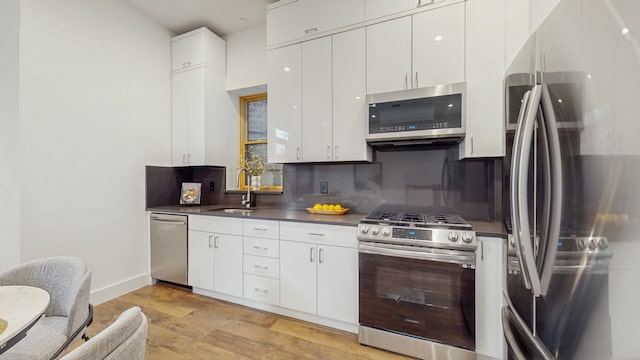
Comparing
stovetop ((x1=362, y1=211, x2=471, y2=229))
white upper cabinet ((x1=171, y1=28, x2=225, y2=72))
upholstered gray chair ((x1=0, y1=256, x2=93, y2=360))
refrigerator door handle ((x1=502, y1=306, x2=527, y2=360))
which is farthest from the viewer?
white upper cabinet ((x1=171, y1=28, x2=225, y2=72))

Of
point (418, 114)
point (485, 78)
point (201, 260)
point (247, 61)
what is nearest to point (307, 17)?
point (247, 61)

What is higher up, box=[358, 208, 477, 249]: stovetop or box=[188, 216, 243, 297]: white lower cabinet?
box=[358, 208, 477, 249]: stovetop

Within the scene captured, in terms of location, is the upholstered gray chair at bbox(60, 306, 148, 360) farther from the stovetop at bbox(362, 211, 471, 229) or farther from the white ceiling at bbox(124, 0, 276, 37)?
the white ceiling at bbox(124, 0, 276, 37)

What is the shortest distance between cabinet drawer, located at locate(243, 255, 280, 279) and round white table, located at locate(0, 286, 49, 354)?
1469 mm

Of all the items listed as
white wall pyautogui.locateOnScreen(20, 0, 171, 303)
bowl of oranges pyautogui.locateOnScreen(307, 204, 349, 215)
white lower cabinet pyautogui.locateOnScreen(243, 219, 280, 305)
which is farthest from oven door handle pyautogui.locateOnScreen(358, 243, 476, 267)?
white wall pyautogui.locateOnScreen(20, 0, 171, 303)

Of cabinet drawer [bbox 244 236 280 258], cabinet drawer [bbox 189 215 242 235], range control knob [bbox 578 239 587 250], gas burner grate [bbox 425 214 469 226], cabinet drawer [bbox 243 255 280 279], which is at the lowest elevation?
cabinet drawer [bbox 243 255 280 279]

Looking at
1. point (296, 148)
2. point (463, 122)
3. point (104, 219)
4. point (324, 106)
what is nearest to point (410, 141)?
point (463, 122)

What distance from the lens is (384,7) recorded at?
2242mm

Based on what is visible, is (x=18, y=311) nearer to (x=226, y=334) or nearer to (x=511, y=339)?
(x=226, y=334)

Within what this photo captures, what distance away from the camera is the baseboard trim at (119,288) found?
258cm

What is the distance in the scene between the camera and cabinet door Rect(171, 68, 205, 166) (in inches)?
124

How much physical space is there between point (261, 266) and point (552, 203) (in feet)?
7.12

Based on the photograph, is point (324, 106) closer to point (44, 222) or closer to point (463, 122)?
point (463, 122)

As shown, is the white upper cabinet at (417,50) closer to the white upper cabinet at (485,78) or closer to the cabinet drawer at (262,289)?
the white upper cabinet at (485,78)
